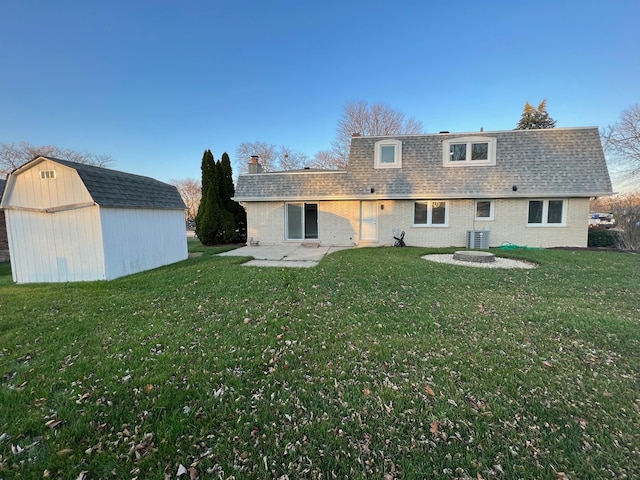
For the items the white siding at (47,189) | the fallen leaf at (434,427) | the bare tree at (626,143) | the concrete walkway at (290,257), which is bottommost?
the fallen leaf at (434,427)

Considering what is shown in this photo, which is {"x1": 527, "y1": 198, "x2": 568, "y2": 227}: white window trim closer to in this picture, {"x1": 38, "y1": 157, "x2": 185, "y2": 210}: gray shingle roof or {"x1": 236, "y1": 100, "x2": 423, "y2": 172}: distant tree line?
{"x1": 38, "y1": 157, "x2": 185, "y2": 210}: gray shingle roof

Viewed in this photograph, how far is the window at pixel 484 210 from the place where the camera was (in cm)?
1292

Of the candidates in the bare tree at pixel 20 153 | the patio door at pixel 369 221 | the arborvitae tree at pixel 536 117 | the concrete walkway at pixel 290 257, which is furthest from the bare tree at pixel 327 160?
the bare tree at pixel 20 153

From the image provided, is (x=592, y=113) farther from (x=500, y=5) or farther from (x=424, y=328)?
(x=424, y=328)

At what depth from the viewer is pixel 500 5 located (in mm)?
10461

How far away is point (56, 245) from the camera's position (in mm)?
8227

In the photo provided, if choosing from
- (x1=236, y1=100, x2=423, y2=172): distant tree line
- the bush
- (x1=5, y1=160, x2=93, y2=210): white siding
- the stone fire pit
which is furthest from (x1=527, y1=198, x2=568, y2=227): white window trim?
(x1=236, y1=100, x2=423, y2=172): distant tree line

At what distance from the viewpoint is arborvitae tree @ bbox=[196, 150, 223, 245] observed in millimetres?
15867

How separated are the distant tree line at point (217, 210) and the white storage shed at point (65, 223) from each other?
700cm

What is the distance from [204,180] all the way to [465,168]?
44.5 feet

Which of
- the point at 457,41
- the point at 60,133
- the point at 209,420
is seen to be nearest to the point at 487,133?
the point at 457,41

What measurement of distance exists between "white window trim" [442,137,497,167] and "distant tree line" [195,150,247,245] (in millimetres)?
11372

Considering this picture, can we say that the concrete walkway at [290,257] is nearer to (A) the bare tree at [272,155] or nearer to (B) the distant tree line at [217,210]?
(B) the distant tree line at [217,210]

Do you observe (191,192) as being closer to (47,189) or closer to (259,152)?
(259,152)
